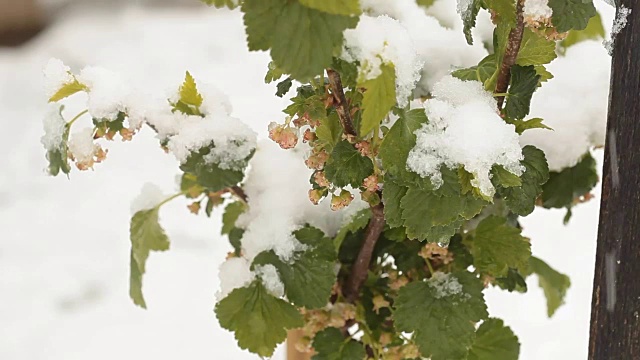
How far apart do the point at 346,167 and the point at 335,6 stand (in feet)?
0.37

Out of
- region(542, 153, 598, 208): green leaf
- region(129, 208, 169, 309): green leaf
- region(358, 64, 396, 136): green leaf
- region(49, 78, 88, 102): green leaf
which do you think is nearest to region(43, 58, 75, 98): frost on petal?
region(49, 78, 88, 102): green leaf

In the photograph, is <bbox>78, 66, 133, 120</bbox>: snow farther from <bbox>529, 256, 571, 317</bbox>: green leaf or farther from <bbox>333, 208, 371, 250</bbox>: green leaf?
<bbox>529, 256, 571, 317</bbox>: green leaf

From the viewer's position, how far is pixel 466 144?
1.23 ft

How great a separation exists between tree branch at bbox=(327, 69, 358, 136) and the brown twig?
3.5 inches

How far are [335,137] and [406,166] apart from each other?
0.06m

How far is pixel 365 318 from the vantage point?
0.55 metres

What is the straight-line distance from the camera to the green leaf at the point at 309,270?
19.1 inches

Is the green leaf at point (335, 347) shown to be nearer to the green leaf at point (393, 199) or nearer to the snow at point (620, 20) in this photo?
the green leaf at point (393, 199)

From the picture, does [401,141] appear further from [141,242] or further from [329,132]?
[141,242]

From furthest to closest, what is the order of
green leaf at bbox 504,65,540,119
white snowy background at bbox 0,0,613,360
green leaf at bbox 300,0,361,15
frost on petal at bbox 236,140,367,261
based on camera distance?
1. white snowy background at bbox 0,0,613,360
2. frost on petal at bbox 236,140,367,261
3. green leaf at bbox 504,65,540,119
4. green leaf at bbox 300,0,361,15

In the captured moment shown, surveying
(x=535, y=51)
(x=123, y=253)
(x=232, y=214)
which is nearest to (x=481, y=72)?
(x=535, y=51)

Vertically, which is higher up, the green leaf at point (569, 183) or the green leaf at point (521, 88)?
the green leaf at point (569, 183)

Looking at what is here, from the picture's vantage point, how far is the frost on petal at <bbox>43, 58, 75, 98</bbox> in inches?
19.6

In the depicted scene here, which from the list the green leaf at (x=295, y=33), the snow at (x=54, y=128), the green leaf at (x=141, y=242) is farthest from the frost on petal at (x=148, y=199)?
the green leaf at (x=295, y=33)
